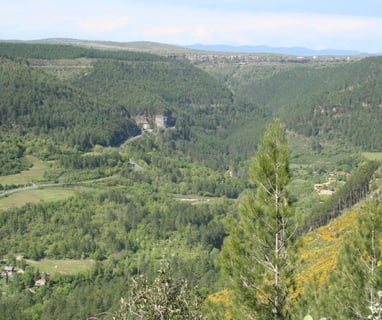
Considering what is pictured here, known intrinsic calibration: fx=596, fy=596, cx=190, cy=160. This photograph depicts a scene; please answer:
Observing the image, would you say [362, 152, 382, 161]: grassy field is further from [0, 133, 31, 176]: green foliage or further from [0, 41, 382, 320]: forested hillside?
[0, 133, 31, 176]: green foliage

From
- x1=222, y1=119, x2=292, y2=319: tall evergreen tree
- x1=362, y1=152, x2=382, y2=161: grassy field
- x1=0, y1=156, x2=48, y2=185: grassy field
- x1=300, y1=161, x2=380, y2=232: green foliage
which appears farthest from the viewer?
x1=362, y1=152, x2=382, y2=161: grassy field

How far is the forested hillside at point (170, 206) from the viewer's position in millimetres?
20703

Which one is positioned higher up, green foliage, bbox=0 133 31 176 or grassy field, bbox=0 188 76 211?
green foliage, bbox=0 133 31 176

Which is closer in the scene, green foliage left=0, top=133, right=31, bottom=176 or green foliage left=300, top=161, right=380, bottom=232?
green foliage left=300, top=161, right=380, bottom=232

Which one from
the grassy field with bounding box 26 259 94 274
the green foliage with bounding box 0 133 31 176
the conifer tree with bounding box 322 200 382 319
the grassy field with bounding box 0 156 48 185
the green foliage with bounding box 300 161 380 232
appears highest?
the conifer tree with bounding box 322 200 382 319

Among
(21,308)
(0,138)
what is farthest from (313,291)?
(0,138)

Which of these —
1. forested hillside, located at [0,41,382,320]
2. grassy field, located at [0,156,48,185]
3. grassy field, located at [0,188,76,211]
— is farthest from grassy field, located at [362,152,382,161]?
grassy field, located at [0,156,48,185]

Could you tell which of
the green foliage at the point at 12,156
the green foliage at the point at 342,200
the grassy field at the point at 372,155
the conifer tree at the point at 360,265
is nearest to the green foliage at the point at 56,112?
the green foliage at the point at 12,156

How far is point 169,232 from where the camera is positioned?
9412 cm

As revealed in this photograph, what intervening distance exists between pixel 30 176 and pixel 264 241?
10257 centimetres

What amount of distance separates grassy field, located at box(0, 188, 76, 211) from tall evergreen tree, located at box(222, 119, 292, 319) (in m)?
82.9

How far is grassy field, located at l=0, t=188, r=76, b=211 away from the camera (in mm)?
99656

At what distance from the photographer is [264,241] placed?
2073 centimetres

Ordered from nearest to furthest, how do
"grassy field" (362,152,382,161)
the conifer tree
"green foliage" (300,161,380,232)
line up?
A: the conifer tree → "green foliage" (300,161,380,232) → "grassy field" (362,152,382,161)
